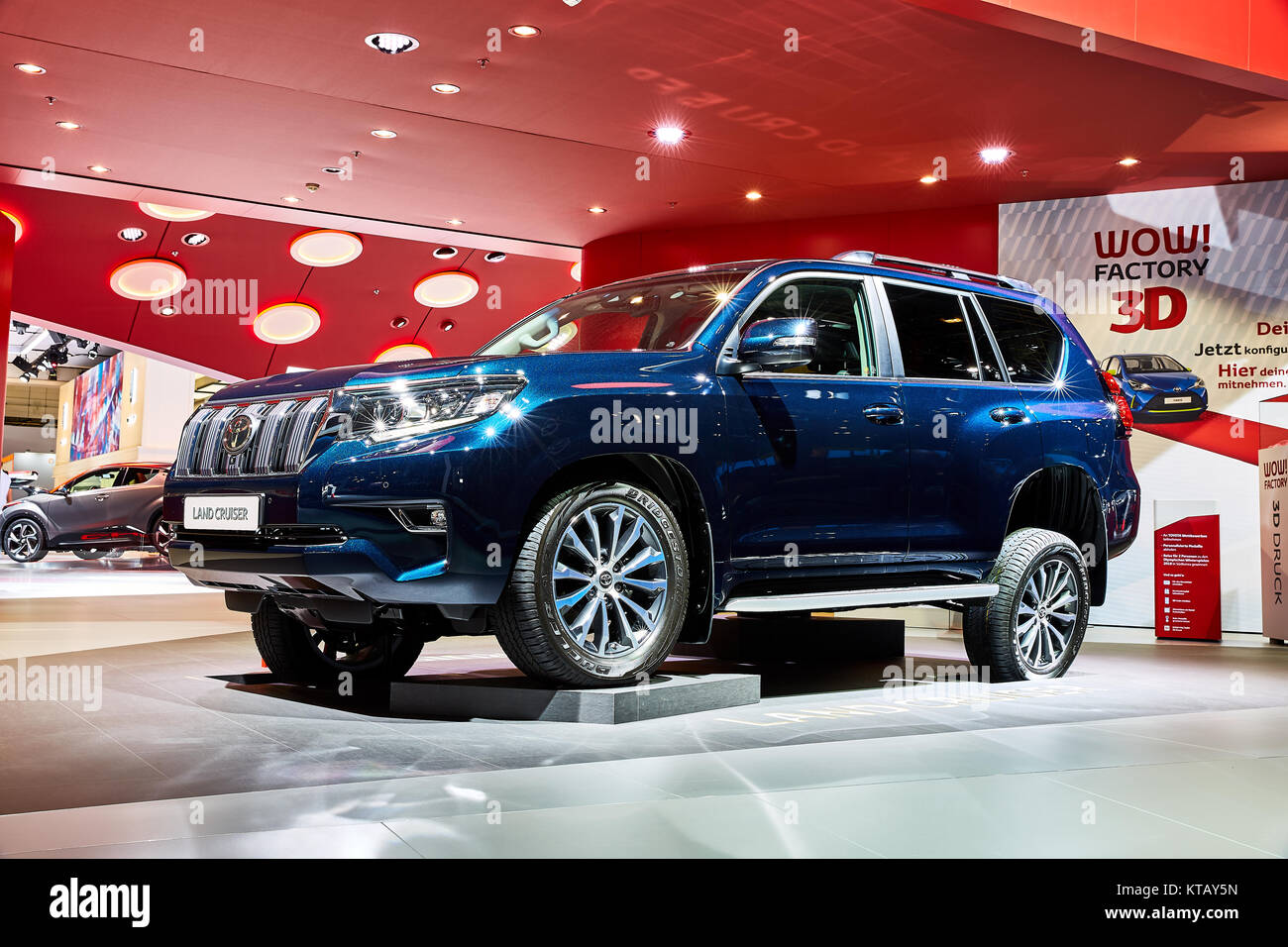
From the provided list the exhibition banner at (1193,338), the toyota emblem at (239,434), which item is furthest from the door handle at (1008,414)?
the exhibition banner at (1193,338)

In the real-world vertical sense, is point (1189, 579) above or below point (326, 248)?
below

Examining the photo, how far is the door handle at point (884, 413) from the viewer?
17.3 feet

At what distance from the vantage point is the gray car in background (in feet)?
56.2

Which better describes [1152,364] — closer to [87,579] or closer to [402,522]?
[402,522]

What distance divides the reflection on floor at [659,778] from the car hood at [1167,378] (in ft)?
19.0

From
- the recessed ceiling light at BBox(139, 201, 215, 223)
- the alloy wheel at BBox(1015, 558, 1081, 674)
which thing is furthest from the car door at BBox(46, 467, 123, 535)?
the alloy wheel at BBox(1015, 558, 1081, 674)

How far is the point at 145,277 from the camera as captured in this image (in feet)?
57.6

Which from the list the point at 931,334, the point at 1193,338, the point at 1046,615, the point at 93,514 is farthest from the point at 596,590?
the point at 93,514

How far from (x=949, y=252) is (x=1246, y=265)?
2.70 meters

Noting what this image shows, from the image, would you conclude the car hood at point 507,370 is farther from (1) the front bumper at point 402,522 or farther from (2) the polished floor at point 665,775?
(2) the polished floor at point 665,775

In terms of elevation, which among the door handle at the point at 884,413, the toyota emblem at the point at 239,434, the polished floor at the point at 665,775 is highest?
the door handle at the point at 884,413

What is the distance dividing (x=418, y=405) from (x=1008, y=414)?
9.73ft
